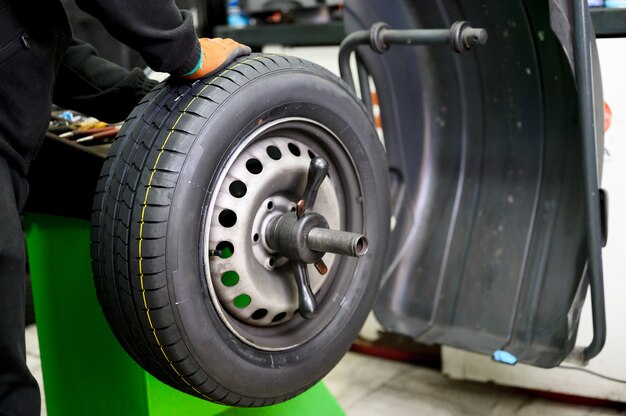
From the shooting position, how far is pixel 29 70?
133cm

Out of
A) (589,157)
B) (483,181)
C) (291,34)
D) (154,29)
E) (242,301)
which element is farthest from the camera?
(291,34)

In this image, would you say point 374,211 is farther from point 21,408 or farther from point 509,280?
point 21,408

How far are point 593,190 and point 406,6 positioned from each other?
0.74m

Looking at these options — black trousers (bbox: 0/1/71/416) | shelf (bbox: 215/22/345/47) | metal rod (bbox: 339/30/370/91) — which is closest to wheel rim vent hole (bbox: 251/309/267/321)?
black trousers (bbox: 0/1/71/416)

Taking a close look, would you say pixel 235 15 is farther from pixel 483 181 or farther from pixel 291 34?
pixel 483 181

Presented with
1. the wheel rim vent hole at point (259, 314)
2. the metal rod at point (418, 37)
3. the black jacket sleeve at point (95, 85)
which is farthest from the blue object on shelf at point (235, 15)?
the wheel rim vent hole at point (259, 314)

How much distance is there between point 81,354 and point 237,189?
0.67 metres

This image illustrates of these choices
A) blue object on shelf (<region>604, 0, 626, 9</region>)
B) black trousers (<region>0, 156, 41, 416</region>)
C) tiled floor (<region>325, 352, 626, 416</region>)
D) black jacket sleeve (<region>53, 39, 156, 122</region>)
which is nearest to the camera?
black trousers (<region>0, 156, 41, 416</region>)

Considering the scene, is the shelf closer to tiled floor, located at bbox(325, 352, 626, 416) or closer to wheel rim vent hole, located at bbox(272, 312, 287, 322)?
tiled floor, located at bbox(325, 352, 626, 416)

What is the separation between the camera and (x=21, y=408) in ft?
4.40

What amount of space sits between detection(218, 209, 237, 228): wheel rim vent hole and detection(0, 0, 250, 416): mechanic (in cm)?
26

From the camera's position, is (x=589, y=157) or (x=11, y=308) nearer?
(x=11, y=308)

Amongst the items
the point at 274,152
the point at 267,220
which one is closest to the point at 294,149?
the point at 274,152

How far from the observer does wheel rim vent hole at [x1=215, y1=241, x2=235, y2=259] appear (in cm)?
138
